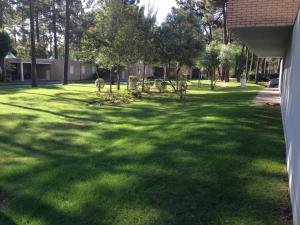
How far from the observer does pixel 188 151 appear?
6402 mm

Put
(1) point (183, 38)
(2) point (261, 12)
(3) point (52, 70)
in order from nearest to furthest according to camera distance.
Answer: (2) point (261, 12)
(1) point (183, 38)
(3) point (52, 70)

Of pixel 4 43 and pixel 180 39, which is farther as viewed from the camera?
pixel 4 43

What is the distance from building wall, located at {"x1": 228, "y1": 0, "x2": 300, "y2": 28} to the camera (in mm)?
6008

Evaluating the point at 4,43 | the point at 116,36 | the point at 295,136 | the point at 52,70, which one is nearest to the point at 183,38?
the point at 116,36

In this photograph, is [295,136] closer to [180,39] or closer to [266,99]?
[266,99]

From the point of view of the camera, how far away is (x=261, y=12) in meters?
6.22

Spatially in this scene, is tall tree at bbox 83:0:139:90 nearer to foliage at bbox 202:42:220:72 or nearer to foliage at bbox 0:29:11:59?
foliage at bbox 202:42:220:72

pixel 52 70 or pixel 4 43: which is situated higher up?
pixel 4 43

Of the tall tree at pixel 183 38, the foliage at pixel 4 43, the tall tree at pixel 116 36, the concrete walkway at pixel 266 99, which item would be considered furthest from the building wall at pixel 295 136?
the foliage at pixel 4 43

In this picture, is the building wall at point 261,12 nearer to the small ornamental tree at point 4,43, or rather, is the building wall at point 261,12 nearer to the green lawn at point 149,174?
the green lawn at point 149,174

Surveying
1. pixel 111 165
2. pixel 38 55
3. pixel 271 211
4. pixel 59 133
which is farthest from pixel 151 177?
pixel 38 55

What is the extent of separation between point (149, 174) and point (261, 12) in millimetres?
3484

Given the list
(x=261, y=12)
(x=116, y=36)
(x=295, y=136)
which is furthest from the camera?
(x=116, y=36)

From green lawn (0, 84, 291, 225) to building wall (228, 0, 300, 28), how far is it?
7.35 feet
